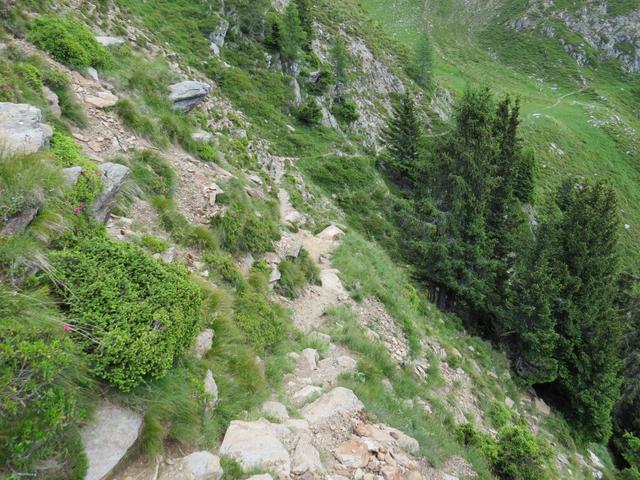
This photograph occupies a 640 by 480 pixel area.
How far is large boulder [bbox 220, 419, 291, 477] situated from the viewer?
5.04m

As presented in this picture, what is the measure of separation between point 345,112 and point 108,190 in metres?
31.8

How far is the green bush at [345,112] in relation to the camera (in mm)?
36344

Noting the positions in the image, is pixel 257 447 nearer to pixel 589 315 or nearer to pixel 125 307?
pixel 125 307

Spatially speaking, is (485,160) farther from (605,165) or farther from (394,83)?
(605,165)

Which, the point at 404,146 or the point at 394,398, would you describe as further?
the point at 404,146

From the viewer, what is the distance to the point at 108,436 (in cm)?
426

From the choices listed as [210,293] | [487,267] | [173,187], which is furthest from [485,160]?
[210,293]

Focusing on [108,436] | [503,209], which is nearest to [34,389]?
[108,436]

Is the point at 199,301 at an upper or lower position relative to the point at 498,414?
upper

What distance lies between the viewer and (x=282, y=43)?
33906 mm

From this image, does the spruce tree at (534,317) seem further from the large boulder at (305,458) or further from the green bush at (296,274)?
the large boulder at (305,458)

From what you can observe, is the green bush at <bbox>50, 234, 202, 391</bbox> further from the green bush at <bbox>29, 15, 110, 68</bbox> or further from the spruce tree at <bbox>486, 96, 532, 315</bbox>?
the spruce tree at <bbox>486, 96, 532, 315</bbox>

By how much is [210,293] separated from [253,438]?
3141 millimetres

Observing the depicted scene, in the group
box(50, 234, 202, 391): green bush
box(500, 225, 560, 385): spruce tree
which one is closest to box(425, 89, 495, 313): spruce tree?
box(500, 225, 560, 385): spruce tree
